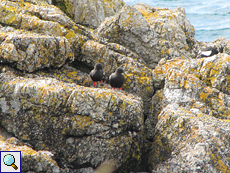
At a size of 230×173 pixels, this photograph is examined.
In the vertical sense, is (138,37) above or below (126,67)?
above

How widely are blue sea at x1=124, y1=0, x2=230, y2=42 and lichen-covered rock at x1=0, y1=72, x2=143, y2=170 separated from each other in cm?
4217

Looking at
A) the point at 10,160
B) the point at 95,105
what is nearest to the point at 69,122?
the point at 95,105

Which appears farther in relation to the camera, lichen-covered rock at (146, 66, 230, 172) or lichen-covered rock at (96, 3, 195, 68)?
lichen-covered rock at (96, 3, 195, 68)

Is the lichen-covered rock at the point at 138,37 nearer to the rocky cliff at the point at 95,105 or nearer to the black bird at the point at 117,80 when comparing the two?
the rocky cliff at the point at 95,105

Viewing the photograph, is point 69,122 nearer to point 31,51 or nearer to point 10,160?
point 10,160

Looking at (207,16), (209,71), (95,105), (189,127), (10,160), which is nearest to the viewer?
(10,160)

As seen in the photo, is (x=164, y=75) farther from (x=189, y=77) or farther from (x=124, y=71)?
(x=124, y=71)

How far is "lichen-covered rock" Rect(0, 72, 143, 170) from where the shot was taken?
8516 millimetres

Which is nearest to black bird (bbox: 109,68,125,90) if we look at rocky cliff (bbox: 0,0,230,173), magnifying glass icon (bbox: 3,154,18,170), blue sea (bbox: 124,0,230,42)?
rocky cliff (bbox: 0,0,230,173)

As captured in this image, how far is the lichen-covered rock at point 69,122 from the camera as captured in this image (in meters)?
8.52

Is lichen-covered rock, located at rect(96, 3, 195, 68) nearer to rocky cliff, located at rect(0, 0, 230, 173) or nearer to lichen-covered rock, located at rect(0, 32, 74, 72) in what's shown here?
rocky cliff, located at rect(0, 0, 230, 173)

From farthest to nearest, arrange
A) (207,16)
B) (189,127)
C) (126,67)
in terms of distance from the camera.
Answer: (207,16)
(126,67)
(189,127)

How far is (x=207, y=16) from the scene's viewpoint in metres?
55.7

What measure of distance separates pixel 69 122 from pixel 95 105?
3.95 feet
